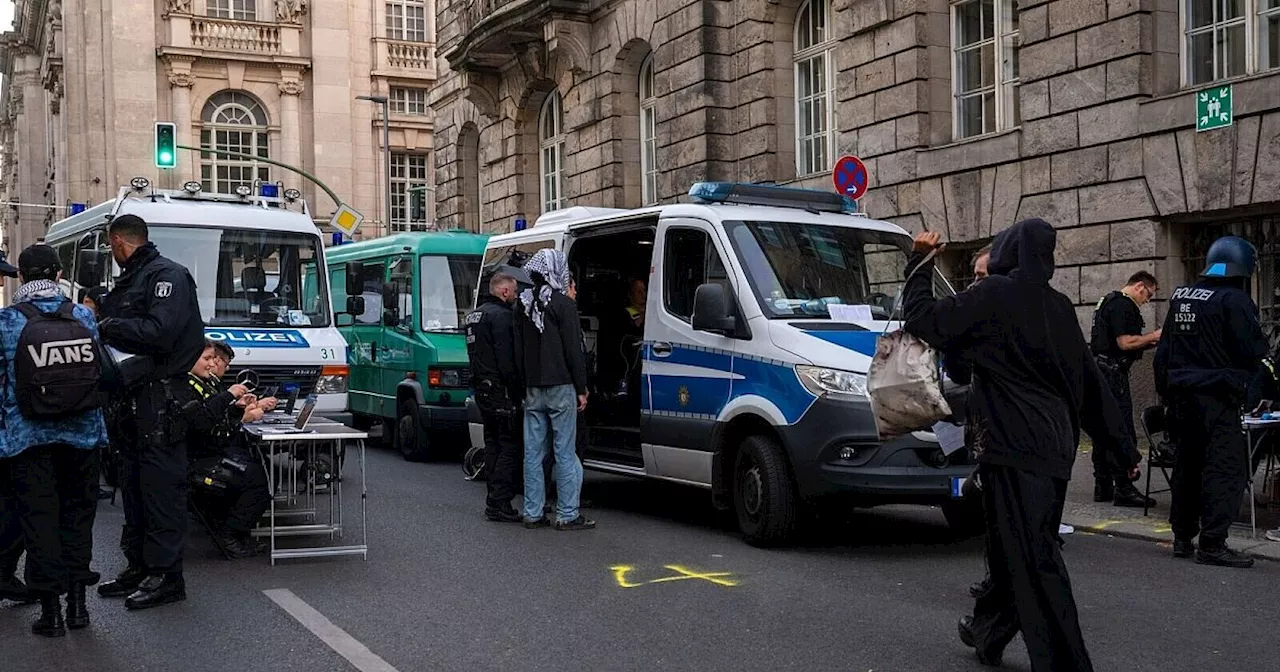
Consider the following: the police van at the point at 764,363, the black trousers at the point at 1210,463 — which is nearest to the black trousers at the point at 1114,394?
the police van at the point at 764,363

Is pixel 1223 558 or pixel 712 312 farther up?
pixel 712 312

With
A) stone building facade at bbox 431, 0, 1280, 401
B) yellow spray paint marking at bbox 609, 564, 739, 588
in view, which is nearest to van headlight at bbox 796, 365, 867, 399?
yellow spray paint marking at bbox 609, 564, 739, 588

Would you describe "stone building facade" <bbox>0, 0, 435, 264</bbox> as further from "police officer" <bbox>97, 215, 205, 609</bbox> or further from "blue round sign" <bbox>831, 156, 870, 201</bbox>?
"police officer" <bbox>97, 215, 205, 609</bbox>

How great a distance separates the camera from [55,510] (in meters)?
6.47

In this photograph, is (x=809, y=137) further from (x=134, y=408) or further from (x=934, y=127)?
(x=134, y=408)

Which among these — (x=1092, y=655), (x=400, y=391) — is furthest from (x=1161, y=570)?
(x=400, y=391)

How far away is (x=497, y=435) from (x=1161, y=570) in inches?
185

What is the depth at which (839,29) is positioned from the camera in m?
18.4

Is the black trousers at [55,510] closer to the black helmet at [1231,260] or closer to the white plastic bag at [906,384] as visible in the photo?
the white plastic bag at [906,384]

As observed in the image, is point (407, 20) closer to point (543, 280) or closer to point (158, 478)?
point (543, 280)

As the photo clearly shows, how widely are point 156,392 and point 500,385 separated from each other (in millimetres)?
3271

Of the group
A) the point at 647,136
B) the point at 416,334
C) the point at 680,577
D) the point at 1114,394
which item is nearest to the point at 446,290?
the point at 416,334

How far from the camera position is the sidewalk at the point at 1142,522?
858 centimetres

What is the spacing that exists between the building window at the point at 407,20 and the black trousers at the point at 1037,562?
51309mm
